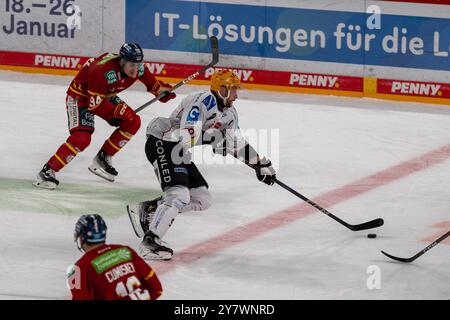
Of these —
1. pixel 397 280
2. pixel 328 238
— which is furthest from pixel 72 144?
pixel 397 280

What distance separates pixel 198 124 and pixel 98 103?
1.81 metres

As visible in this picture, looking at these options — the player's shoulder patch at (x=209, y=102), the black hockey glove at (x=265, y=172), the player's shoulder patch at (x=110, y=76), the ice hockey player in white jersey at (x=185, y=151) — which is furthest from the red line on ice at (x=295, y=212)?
the player's shoulder patch at (x=110, y=76)

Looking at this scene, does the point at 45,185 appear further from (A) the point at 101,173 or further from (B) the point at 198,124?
(B) the point at 198,124

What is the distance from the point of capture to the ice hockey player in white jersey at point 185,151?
896cm

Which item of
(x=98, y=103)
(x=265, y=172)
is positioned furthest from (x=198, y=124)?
(x=98, y=103)

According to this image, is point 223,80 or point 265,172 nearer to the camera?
point 223,80

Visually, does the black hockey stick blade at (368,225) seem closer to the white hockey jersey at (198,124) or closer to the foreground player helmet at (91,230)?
the white hockey jersey at (198,124)

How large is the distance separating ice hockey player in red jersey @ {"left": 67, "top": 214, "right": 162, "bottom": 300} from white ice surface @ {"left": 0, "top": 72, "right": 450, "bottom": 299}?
5.94 ft

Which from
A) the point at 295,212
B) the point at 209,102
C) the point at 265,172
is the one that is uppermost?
the point at 209,102

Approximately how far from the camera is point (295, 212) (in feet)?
34.1

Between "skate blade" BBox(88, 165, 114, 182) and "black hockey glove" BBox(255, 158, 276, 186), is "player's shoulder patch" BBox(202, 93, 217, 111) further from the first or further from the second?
"skate blade" BBox(88, 165, 114, 182)

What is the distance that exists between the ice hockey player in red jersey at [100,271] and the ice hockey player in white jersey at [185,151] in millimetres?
2388

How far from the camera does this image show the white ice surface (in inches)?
342

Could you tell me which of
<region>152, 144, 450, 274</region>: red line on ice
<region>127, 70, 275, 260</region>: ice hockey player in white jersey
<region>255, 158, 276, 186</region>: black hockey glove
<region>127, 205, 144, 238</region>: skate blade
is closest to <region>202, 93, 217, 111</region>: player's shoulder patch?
<region>127, 70, 275, 260</region>: ice hockey player in white jersey
